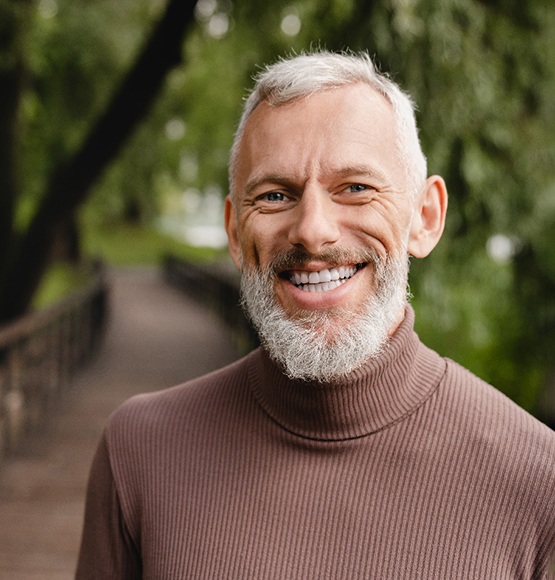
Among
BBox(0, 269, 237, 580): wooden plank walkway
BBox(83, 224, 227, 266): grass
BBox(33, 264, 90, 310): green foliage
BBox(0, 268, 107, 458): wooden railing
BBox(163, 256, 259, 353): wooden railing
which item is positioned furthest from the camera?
BBox(83, 224, 227, 266): grass

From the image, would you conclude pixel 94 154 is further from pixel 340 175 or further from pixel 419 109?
pixel 340 175

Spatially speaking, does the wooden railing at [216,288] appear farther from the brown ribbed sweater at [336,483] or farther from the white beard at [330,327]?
the white beard at [330,327]

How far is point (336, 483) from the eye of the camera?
1.39 metres

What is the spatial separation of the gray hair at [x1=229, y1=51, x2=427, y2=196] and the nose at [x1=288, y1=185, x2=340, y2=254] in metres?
0.18

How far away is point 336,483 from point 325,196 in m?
0.51

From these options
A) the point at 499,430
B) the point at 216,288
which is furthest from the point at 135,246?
the point at 499,430

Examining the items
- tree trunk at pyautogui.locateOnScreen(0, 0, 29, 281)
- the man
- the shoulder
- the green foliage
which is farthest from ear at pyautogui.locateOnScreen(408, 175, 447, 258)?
the green foliage

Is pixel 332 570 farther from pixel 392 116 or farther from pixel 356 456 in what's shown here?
pixel 392 116

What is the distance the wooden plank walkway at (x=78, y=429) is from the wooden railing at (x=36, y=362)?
171mm

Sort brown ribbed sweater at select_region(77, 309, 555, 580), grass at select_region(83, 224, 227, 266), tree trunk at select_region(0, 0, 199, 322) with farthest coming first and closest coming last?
grass at select_region(83, 224, 227, 266) → tree trunk at select_region(0, 0, 199, 322) → brown ribbed sweater at select_region(77, 309, 555, 580)

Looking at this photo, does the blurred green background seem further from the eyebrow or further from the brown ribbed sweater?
Answer: the brown ribbed sweater

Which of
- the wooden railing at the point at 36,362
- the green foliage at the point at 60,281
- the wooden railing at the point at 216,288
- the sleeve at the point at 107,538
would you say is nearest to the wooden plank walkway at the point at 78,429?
the wooden railing at the point at 36,362

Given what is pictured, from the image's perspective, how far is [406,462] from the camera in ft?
4.56

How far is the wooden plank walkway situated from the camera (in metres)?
4.93
